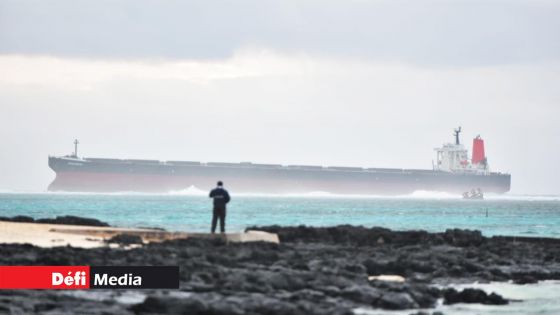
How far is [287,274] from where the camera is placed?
18.3 m

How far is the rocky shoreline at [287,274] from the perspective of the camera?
598 inches

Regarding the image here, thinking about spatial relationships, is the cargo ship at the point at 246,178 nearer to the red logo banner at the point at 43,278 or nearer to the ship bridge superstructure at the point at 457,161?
the ship bridge superstructure at the point at 457,161

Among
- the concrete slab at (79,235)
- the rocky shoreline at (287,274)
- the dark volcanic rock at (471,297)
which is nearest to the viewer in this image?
the rocky shoreline at (287,274)

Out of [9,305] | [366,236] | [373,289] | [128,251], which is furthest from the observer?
[366,236]

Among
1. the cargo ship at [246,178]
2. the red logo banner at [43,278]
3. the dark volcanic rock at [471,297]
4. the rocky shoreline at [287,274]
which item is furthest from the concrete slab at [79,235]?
the cargo ship at [246,178]

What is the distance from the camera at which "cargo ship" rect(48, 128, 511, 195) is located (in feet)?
426

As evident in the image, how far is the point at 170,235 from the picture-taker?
2469 centimetres

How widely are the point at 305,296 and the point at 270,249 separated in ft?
21.1

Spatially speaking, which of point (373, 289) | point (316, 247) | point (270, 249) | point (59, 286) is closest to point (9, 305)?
point (59, 286)

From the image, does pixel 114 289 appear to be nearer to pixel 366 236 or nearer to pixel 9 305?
pixel 9 305

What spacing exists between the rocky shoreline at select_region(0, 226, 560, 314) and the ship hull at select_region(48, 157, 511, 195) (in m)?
102

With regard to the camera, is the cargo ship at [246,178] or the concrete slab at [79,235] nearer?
the concrete slab at [79,235]

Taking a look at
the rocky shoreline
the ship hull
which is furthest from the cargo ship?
the rocky shoreline

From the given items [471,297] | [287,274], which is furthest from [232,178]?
[287,274]
